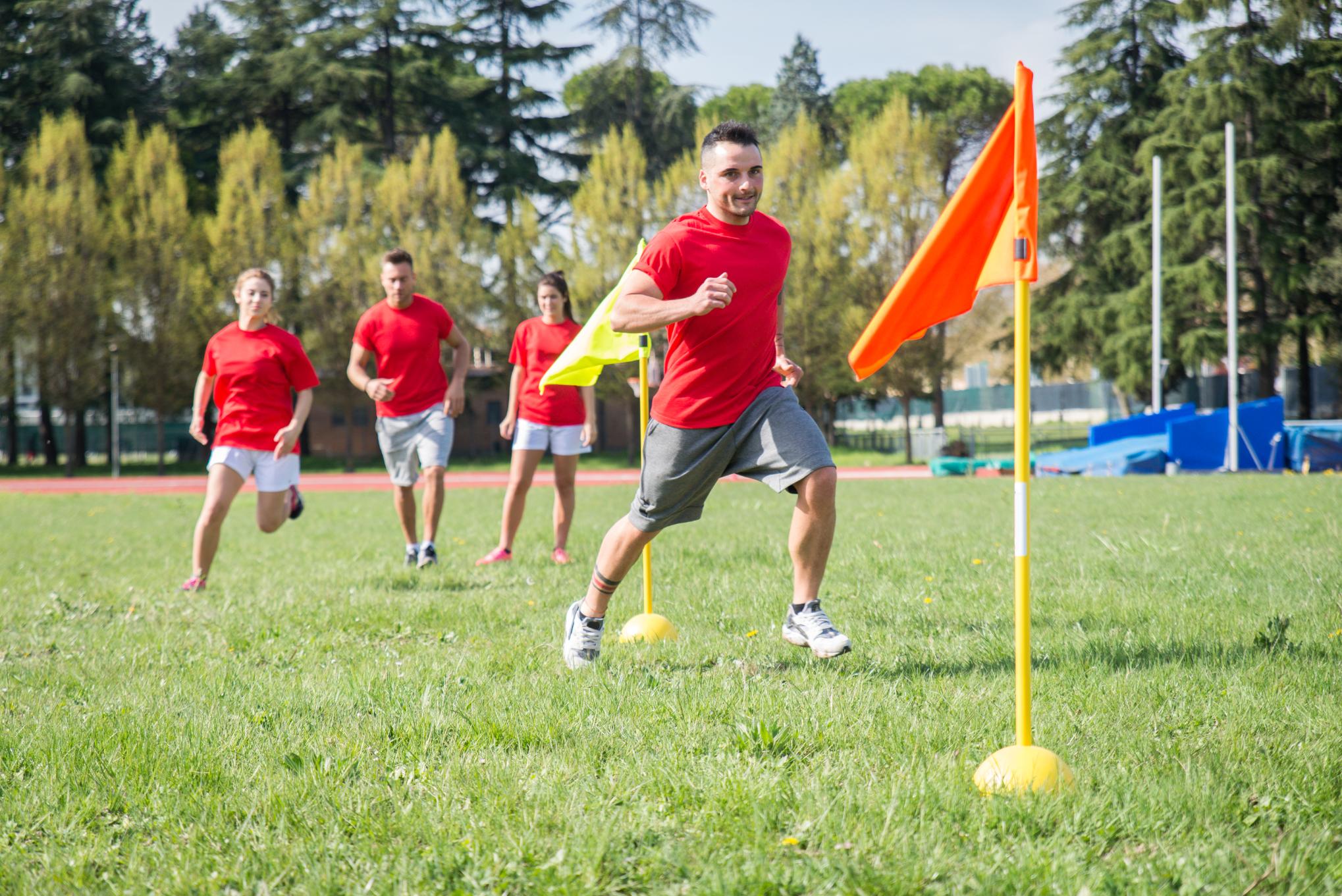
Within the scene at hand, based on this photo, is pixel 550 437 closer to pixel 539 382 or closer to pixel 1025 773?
pixel 539 382

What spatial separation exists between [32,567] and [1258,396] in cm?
3406

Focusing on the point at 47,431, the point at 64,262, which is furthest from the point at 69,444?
the point at 47,431

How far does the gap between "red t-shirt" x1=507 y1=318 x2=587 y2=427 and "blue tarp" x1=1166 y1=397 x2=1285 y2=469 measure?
50.9 feet

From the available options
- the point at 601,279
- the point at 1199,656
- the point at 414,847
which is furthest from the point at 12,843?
the point at 601,279

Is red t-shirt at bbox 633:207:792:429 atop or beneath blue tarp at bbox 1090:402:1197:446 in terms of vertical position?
atop

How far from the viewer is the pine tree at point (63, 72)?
3738 cm

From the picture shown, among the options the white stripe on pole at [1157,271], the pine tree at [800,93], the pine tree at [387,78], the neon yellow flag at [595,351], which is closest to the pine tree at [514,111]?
the pine tree at [387,78]

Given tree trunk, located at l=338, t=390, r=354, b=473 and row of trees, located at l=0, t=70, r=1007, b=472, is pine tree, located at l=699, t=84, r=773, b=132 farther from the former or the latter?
tree trunk, located at l=338, t=390, r=354, b=473

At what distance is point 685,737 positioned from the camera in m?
3.35

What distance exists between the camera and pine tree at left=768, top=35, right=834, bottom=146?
4478 centimetres

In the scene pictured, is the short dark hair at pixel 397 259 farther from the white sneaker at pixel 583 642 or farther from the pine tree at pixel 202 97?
the pine tree at pixel 202 97

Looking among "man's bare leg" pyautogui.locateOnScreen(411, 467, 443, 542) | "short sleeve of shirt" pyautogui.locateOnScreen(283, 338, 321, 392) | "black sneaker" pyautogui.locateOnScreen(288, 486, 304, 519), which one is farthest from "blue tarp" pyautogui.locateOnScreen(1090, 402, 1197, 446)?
"short sleeve of shirt" pyautogui.locateOnScreen(283, 338, 321, 392)

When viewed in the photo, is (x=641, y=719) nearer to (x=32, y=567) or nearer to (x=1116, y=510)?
(x=32, y=567)

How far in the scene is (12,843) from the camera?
2.71m
